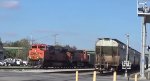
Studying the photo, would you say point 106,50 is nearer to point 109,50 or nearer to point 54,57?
point 109,50

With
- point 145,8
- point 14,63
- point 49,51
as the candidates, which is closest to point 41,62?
point 49,51

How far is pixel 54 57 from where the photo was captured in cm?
7119

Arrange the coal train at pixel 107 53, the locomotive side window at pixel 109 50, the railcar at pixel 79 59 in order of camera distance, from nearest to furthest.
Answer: the coal train at pixel 107 53, the locomotive side window at pixel 109 50, the railcar at pixel 79 59

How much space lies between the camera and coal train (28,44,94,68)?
6688cm

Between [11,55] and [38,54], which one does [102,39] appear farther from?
[11,55]

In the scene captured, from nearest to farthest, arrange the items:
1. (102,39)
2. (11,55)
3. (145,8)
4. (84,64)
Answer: (145,8)
(102,39)
(84,64)
(11,55)

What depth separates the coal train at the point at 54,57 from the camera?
66.9 metres

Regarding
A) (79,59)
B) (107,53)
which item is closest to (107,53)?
(107,53)

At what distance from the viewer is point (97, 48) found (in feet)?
165

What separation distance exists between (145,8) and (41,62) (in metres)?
28.7

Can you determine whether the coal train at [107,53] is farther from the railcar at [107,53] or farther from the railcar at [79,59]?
the railcar at [79,59]

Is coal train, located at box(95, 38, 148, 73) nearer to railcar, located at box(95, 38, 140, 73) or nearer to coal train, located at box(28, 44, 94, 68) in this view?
railcar, located at box(95, 38, 140, 73)

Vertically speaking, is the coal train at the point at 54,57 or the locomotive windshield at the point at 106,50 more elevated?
the locomotive windshield at the point at 106,50

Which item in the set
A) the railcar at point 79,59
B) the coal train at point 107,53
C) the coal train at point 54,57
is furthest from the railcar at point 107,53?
the railcar at point 79,59
